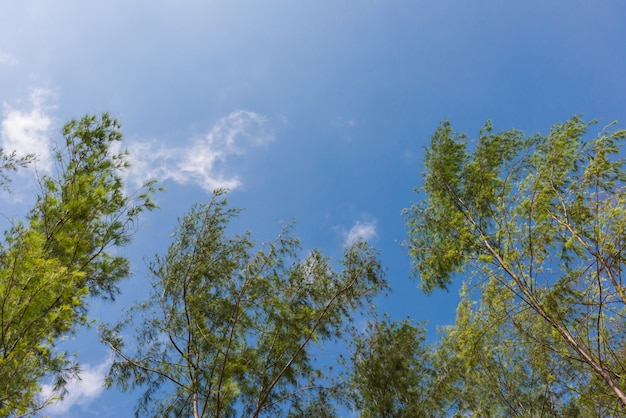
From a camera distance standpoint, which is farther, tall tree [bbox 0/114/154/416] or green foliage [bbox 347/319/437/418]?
green foliage [bbox 347/319/437/418]

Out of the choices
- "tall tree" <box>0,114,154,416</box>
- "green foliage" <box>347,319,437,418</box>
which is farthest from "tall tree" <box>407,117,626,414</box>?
"tall tree" <box>0,114,154,416</box>

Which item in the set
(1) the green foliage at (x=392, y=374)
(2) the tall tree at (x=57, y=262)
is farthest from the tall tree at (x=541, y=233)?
(2) the tall tree at (x=57, y=262)

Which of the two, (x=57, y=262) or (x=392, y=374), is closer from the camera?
(x=57, y=262)

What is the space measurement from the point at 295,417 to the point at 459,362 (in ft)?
12.7

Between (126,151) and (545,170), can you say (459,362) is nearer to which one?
(545,170)

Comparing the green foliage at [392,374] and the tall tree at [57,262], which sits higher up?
the green foliage at [392,374]

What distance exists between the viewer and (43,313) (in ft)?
10.1

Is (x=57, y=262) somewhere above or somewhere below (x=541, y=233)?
below

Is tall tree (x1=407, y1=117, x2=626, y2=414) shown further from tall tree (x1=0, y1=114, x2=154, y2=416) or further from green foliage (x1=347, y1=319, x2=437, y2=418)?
tall tree (x1=0, y1=114, x2=154, y2=416)

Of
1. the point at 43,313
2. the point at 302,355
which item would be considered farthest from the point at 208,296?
the point at 43,313

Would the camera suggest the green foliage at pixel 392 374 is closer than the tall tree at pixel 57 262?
No

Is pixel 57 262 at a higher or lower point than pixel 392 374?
lower

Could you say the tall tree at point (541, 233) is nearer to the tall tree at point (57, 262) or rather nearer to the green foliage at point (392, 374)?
the green foliage at point (392, 374)

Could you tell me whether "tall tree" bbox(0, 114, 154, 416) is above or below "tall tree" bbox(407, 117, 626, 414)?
below
